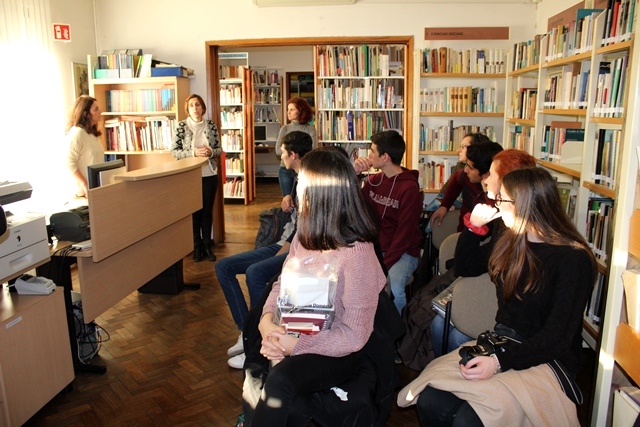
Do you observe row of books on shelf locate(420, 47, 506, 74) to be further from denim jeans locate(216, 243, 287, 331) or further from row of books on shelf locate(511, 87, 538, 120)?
denim jeans locate(216, 243, 287, 331)

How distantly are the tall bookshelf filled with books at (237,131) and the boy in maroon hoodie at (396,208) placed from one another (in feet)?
18.2

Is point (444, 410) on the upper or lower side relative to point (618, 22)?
lower

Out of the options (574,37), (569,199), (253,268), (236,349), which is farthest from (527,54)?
(236,349)

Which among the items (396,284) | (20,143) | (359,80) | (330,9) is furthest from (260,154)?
(396,284)

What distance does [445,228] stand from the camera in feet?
12.2

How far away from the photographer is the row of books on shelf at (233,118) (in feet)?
28.7

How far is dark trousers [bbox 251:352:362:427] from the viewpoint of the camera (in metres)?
1.72

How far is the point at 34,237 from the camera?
2.55 metres

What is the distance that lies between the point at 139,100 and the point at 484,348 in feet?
16.1

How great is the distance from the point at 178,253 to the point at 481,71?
3.57 metres

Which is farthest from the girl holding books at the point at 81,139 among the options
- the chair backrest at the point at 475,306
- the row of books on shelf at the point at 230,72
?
the row of books on shelf at the point at 230,72

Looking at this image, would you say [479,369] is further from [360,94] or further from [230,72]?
[230,72]

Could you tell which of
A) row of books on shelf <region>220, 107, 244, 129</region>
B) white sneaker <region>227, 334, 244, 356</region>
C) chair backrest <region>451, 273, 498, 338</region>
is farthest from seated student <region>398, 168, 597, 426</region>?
row of books on shelf <region>220, 107, 244, 129</region>

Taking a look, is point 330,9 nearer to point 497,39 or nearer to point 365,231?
point 497,39
